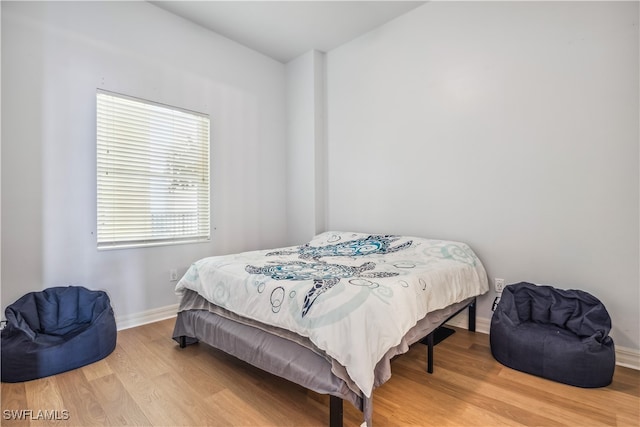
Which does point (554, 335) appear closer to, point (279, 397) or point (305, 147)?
point (279, 397)

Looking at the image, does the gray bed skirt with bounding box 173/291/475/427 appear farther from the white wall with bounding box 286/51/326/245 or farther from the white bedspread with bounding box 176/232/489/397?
the white wall with bounding box 286/51/326/245

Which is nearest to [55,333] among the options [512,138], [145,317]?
[145,317]

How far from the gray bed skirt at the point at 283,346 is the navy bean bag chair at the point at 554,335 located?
33cm

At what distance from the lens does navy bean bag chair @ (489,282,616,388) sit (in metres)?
1.81

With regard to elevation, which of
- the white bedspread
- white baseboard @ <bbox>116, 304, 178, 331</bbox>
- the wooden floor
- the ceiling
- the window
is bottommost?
A: the wooden floor

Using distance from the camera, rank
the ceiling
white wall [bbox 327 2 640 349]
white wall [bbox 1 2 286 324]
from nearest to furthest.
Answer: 1. white wall [bbox 327 2 640 349]
2. white wall [bbox 1 2 286 324]
3. the ceiling

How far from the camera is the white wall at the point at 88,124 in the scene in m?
2.30

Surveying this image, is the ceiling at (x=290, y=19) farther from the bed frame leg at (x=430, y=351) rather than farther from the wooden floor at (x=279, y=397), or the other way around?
the wooden floor at (x=279, y=397)

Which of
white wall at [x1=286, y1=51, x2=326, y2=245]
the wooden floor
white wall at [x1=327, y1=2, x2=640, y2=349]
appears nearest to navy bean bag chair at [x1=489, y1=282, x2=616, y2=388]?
the wooden floor

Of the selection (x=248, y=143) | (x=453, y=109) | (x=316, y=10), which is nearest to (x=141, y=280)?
(x=248, y=143)

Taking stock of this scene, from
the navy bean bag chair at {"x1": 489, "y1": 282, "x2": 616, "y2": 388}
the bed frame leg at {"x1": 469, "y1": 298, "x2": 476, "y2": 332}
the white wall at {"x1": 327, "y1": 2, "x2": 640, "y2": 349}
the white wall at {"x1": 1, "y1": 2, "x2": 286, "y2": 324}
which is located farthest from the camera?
the bed frame leg at {"x1": 469, "y1": 298, "x2": 476, "y2": 332}

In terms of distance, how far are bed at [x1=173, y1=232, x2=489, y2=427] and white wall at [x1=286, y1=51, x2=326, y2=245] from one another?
119cm

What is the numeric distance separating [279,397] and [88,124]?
2.53 m

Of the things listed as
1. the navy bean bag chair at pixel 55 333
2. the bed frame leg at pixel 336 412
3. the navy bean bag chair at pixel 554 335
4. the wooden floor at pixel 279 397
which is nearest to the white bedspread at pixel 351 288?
the bed frame leg at pixel 336 412
